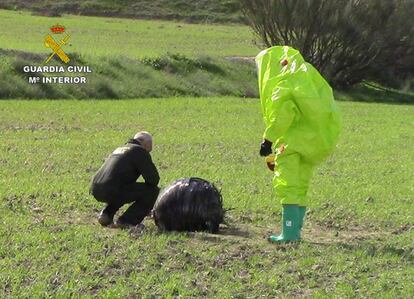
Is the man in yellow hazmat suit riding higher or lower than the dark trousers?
higher

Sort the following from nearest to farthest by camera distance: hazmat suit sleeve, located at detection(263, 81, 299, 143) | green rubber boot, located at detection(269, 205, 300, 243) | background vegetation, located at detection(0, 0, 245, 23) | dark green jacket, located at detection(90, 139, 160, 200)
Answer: hazmat suit sleeve, located at detection(263, 81, 299, 143) < green rubber boot, located at detection(269, 205, 300, 243) < dark green jacket, located at detection(90, 139, 160, 200) < background vegetation, located at detection(0, 0, 245, 23)

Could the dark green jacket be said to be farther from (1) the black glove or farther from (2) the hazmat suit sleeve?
(2) the hazmat suit sleeve

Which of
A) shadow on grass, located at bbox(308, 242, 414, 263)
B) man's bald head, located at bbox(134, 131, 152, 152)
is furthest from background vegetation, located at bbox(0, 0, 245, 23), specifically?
shadow on grass, located at bbox(308, 242, 414, 263)

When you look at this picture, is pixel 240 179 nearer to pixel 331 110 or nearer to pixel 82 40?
pixel 331 110

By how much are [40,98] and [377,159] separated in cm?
1288

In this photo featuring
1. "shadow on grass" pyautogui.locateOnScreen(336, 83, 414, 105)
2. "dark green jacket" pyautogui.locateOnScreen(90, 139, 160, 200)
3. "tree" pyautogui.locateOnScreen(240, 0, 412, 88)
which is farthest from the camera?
"tree" pyautogui.locateOnScreen(240, 0, 412, 88)

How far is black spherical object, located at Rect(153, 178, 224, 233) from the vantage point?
9.40m

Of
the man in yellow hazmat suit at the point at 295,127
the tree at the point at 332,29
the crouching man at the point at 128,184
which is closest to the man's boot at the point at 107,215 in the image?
the crouching man at the point at 128,184

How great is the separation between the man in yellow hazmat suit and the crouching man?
1443mm

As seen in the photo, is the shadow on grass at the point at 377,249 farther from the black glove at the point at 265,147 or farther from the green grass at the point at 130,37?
the green grass at the point at 130,37

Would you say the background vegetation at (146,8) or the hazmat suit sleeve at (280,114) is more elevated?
the hazmat suit sleeve at (280,114)

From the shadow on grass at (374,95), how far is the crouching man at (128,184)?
90.6 feet

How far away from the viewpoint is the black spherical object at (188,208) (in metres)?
9.40

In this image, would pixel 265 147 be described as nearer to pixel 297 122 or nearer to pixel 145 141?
pixel 297 122
